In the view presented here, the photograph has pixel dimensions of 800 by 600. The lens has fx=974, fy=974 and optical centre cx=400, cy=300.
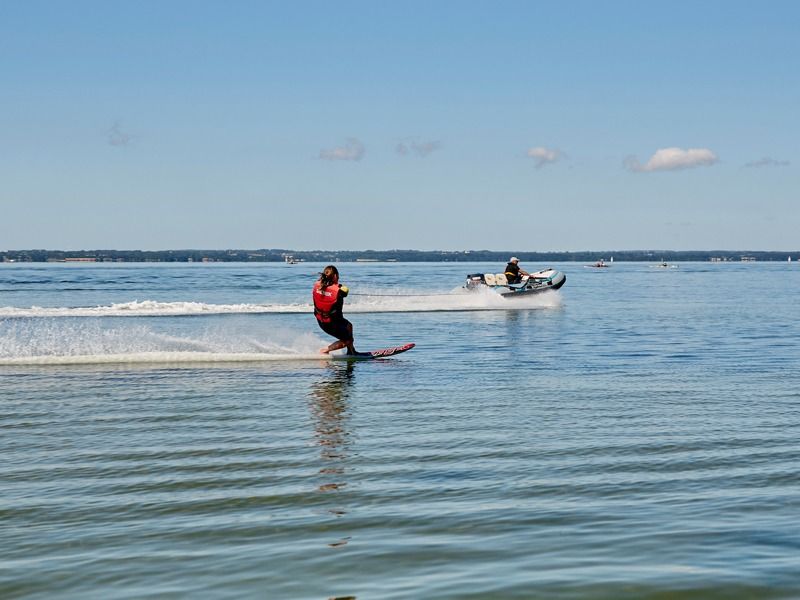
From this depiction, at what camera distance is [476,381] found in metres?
18.9

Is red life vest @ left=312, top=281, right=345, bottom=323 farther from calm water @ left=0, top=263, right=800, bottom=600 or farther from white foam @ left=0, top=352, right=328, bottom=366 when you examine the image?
white foam @ left=0, top=352, right=328, bottom=366

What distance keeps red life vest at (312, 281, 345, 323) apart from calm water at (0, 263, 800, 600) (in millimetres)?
1241

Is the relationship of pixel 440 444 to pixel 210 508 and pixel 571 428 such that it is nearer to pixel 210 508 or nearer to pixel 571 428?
pixel 571 428

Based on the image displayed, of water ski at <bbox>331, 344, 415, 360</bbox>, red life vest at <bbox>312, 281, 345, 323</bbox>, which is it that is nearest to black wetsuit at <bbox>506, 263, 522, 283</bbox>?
water ski at <bbox>331, 344, 415, 360</bbox>

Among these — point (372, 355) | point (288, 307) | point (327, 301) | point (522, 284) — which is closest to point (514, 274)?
point (522, 284)

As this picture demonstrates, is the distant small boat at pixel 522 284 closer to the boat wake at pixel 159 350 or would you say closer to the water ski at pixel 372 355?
the boat wake at pixel 159 350

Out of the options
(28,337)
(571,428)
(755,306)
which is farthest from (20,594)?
(755,306)

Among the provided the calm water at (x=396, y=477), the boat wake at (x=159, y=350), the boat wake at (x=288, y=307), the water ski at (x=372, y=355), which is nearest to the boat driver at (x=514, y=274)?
the boat wake at (x=288, y=307)

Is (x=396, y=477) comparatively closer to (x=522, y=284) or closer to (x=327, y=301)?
(x=327, y=301)

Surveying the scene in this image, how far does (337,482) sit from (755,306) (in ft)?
151

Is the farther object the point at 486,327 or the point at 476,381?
the point at 486,327

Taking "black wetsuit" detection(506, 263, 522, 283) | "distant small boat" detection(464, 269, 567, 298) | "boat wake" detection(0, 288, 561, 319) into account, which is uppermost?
"black wetsuit" detection(506, 263, 522, 283)

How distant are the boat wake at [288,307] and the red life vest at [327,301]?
2498 centimetres

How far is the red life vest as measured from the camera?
2155 centimetres
